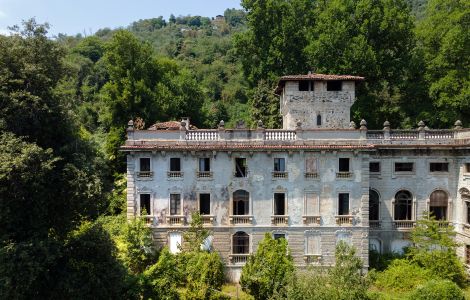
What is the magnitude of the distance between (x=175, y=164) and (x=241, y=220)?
5812mm

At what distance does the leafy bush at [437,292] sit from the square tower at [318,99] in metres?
14.2

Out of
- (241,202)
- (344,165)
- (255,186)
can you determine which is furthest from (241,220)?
(344,165)

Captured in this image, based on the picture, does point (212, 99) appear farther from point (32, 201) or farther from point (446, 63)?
point (32, 201)

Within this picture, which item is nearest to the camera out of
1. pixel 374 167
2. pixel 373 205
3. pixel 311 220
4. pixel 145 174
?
pixel 145 174

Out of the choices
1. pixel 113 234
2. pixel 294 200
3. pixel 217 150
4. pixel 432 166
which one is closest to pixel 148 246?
pixel 113 234

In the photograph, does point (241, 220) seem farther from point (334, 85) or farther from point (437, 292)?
point (334, 85)

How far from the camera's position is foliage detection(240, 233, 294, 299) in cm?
2506

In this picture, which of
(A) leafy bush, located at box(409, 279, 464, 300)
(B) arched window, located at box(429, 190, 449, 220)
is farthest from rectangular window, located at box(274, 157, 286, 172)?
(B) arched window, located at box(429, 190, 449, 220)

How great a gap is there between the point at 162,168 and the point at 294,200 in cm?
907

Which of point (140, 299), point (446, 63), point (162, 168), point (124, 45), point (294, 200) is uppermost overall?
point (124, 45)

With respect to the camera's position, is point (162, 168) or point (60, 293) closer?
point (60, 293)

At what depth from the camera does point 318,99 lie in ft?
111

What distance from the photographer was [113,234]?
32.1m

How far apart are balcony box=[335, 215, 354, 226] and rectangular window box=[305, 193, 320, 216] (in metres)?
1.42
